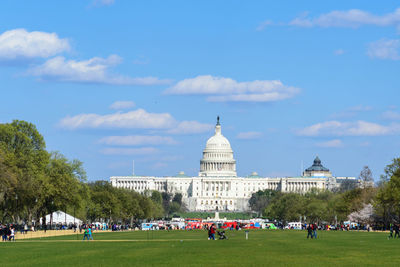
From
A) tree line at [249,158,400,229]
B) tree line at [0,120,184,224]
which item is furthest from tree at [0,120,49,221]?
tree line at [249,158,400,229]

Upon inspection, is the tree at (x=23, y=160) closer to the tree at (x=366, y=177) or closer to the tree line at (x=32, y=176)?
the tree line at (x=32, y=176)

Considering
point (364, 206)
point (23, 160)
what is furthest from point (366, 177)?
point (23, 160)

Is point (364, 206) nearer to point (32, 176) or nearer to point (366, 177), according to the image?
point (366, 177)

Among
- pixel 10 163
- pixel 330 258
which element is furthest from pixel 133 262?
pixel 10 163

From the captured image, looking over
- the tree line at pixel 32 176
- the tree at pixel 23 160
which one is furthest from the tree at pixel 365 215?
the tree at pixel 23 160

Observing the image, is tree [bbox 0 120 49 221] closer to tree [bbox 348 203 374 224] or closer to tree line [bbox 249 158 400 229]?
tree line [bbox 249 158 400 229]

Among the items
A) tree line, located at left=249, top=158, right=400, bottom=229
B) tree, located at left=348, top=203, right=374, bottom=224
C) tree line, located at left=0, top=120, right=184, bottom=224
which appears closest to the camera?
tree line, located at left=0, top=120, right=184, bottom=224

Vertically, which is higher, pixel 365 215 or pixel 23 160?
pixel 23 160

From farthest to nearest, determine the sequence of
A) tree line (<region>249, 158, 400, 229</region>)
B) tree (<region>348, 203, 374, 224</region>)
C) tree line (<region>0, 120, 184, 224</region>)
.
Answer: tree (<region>348, 203, 374, 224</region>) < tree line (<region>249, 158, 400, 229</region>) < tree line (<region>0, 120, 184, 224</region>)

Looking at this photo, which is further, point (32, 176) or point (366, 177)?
point (366, 177)

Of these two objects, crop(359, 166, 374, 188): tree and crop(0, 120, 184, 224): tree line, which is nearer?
crop(0, 120, 184, 224): tree line

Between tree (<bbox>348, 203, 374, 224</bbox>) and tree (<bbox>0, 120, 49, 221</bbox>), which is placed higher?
tree (<bbox>0, 120, 49, 221</bbox>)

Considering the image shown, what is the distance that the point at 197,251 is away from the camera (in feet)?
195

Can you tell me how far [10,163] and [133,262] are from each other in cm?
5750
